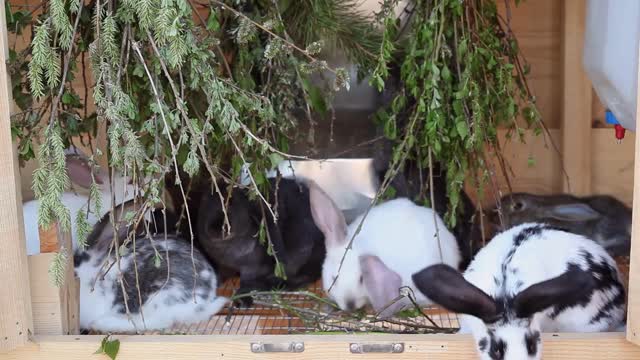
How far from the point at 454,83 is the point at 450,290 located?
0.63 m

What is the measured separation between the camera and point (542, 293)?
1464 mm

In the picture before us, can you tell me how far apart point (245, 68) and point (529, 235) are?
722 mm

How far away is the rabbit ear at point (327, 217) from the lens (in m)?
2.03

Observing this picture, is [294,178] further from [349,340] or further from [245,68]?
[349,340]

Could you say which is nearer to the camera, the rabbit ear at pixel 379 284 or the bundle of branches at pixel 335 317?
the bundle of branches at pixel 335 317

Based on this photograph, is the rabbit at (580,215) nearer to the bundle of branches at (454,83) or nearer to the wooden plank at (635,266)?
the bundle of branches at (454,83)

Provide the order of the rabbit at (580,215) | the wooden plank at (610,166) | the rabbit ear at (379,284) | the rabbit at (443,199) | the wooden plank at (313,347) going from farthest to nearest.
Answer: the wooden plank at (610,166) < the rabbit at (580,215) < the rabbit at (443,199) < the rabbit ear at (379,284) < the wooden plank at (313,347)

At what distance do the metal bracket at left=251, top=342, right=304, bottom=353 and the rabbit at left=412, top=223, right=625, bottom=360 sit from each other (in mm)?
268

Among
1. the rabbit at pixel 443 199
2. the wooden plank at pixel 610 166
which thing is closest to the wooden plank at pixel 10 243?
the rabbit at pixel 443 199

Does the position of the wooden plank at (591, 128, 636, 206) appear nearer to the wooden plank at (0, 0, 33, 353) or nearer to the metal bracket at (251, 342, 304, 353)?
the metal bracket at (251, 342, 304, 353)

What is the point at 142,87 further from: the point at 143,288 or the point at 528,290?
the point at 528,290

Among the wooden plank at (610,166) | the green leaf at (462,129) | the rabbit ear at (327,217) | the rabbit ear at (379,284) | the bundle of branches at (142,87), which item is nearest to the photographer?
the bundle of branches at (142,87)

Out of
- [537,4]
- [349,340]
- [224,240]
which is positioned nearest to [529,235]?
[349,340]

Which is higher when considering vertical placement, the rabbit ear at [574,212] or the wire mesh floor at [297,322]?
the rabbit ear at [574,212]
